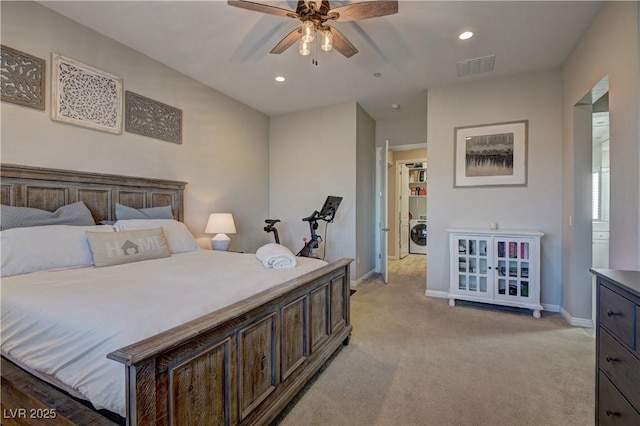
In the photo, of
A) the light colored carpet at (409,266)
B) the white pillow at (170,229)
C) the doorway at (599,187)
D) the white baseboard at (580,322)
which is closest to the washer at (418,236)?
the light colored carpet at (409,266)

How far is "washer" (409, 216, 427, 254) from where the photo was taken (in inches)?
314

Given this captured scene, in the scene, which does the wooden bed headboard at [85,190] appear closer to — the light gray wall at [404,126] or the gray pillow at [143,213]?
the gray pillow at [143,213]

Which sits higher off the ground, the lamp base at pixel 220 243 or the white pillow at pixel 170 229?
the white pillow at pixel 170 229

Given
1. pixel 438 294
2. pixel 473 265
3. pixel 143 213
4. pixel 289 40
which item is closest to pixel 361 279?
pixel 438 294

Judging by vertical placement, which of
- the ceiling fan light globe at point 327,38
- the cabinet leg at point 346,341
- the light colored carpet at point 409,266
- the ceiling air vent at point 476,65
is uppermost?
the ceiling air vent at point 476,65

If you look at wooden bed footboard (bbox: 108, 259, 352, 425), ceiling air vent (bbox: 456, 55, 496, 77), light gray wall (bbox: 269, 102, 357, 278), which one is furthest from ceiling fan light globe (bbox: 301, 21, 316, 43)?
light gray wall (bbox: 269, 102, 357, 278)

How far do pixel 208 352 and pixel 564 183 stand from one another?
390 centimetres

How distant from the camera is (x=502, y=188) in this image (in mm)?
3670

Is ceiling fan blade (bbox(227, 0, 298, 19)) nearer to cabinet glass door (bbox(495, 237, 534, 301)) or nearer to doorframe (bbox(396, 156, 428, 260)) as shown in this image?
cabinet glass door (bbox(495, 237, 534, 301))

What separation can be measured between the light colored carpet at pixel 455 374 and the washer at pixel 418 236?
466cm

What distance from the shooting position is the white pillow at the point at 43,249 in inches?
72.0

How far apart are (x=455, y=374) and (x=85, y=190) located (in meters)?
3.42

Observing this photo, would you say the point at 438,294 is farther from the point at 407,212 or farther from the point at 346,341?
the point at 407,212

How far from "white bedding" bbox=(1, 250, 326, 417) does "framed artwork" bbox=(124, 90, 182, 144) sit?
5.95 ft
